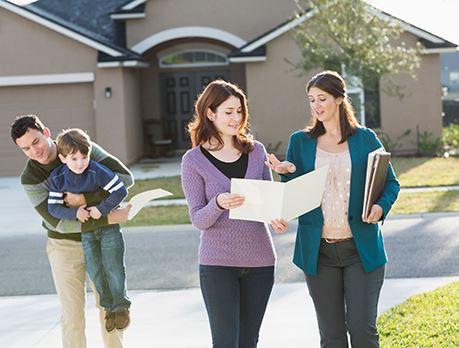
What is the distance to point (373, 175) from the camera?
5.36m

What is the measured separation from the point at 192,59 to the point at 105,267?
2204cm

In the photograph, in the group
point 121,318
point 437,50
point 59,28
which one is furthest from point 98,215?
point 437,50

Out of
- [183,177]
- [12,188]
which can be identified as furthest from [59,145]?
[12,188]

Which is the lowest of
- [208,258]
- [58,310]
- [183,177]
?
[58,310]

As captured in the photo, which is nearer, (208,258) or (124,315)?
(208,258)

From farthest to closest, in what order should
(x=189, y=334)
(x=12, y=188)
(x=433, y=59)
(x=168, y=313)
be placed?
(x=433, y=59), (x=12, y=188), (x=168, y=313), (x=189, y=334)

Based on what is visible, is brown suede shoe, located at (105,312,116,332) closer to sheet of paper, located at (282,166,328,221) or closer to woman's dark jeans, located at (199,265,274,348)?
woman's dark jeans, located at (199,265,274,348)

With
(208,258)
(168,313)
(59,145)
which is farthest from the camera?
(168,313)

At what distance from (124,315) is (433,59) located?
63.9 feet

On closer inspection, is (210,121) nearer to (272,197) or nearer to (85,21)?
(272,197)

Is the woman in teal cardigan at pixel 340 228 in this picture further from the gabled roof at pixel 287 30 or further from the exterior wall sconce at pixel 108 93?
the exterior wall sconce at pixel 108 93

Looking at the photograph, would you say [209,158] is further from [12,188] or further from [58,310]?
[12,188]

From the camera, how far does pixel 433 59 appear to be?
24.2 m

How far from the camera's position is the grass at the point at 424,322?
6.83 m
